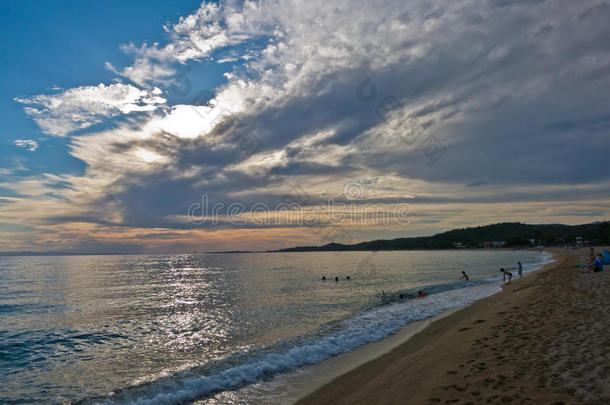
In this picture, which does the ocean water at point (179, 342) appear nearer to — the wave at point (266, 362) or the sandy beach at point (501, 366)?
the wave at point (266, 362)

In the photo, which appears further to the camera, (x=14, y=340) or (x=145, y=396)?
(x=14, y=340)

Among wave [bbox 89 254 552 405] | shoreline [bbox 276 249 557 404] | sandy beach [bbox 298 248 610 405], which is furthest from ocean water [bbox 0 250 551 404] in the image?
sandy beach [bbox 298 248 610 405]

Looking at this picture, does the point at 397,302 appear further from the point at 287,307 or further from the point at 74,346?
the point at 74,346

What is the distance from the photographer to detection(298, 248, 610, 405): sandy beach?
638 cm

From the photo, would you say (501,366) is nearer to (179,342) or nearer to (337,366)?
(337,366)

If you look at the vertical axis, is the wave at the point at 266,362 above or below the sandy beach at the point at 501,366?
below

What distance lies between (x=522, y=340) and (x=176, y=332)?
57.2ft

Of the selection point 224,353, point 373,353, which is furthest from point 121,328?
point 373,353

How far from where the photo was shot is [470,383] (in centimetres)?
726

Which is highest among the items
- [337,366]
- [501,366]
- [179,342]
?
[501,366]

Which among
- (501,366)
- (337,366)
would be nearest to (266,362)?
(337,366)

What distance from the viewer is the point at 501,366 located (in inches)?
313

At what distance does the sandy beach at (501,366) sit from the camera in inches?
251

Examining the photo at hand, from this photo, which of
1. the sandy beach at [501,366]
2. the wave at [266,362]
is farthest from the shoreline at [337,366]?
the wave at [266,362]
